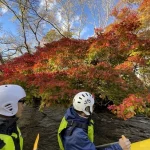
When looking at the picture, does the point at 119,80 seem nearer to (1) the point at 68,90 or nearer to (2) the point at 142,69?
(1) the point at 68,90

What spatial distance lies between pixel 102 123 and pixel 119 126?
1.71ft

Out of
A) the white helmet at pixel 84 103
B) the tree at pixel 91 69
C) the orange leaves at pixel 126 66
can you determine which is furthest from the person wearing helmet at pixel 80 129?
the orange leaves at pixel 126 66

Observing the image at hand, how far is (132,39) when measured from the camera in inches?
238

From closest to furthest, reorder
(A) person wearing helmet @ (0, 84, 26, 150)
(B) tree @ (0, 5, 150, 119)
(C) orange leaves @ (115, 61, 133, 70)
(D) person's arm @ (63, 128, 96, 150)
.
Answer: (A) person wearing helmet @ (0, 84, 26, 150)
(D) person's arm @ (63, 128, 96, 150)
(B) tree @ (0, 5, 150, 119)
(C) orange leaves @ (115, 61, 133, 70)

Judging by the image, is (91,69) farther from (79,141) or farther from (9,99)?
(9,99)

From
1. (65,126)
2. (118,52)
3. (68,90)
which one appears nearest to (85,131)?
(65,126)

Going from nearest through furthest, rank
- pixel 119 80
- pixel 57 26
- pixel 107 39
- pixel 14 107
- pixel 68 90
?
pixel 14 107 → pixel 68 90 → pixel 119 80 → pixel 107 39 → pixel 57 26

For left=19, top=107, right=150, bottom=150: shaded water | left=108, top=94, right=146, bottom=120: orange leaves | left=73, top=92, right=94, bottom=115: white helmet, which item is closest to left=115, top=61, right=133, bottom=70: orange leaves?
left=108, top=94, right=146, bottom=120: orange leaves

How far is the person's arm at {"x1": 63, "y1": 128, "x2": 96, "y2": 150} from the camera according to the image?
94.5 inches

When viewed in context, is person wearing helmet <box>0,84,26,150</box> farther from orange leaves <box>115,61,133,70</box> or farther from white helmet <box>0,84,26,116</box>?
orange leaves <box>115,61,133,70</box>

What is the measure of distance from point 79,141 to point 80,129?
0.12m

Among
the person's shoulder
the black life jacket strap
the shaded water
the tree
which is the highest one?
Result: the tree

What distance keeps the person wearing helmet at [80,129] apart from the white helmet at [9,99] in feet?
2.14

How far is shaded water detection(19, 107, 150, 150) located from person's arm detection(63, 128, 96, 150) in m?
3.39
